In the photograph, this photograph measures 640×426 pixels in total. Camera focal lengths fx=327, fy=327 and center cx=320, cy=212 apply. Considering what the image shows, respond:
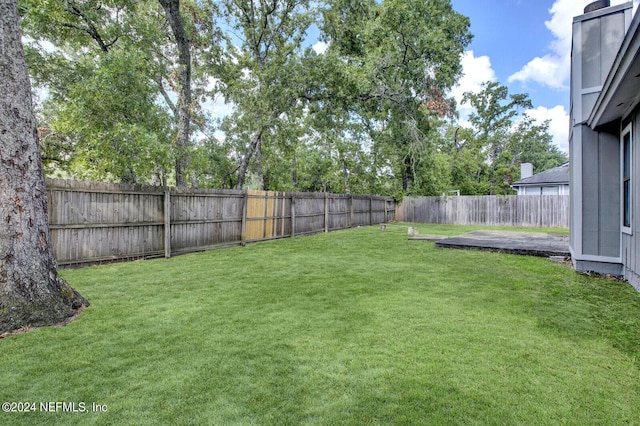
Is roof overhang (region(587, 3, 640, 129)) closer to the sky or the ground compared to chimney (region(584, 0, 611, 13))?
closer to the ground

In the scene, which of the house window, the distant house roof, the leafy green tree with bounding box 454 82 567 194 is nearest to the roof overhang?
the house window

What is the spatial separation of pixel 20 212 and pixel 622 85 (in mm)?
6148

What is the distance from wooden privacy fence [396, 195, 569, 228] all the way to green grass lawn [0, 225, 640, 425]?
1209 centimetres

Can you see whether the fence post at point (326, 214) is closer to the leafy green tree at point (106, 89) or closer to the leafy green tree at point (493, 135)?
the leafy green tree at point (106, 89)

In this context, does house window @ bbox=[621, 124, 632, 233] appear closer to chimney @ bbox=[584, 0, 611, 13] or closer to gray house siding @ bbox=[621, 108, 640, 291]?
gray house siding @ bbox=[621, 108, 640, 291]

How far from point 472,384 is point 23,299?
12.5 feet

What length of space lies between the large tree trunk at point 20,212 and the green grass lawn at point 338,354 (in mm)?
328

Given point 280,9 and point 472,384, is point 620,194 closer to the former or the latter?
point 472,384

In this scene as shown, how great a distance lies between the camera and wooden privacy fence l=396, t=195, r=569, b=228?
583 inches

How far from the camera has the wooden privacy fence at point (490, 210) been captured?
14812 mm

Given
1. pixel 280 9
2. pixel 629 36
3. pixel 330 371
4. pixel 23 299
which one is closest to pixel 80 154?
pixel 23 299

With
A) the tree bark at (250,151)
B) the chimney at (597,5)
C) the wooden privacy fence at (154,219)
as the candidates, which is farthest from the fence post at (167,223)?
the chimney at (597,5)

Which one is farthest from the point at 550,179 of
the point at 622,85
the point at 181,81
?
the point at 181,81

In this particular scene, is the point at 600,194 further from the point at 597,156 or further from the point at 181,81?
the point at 181,81
